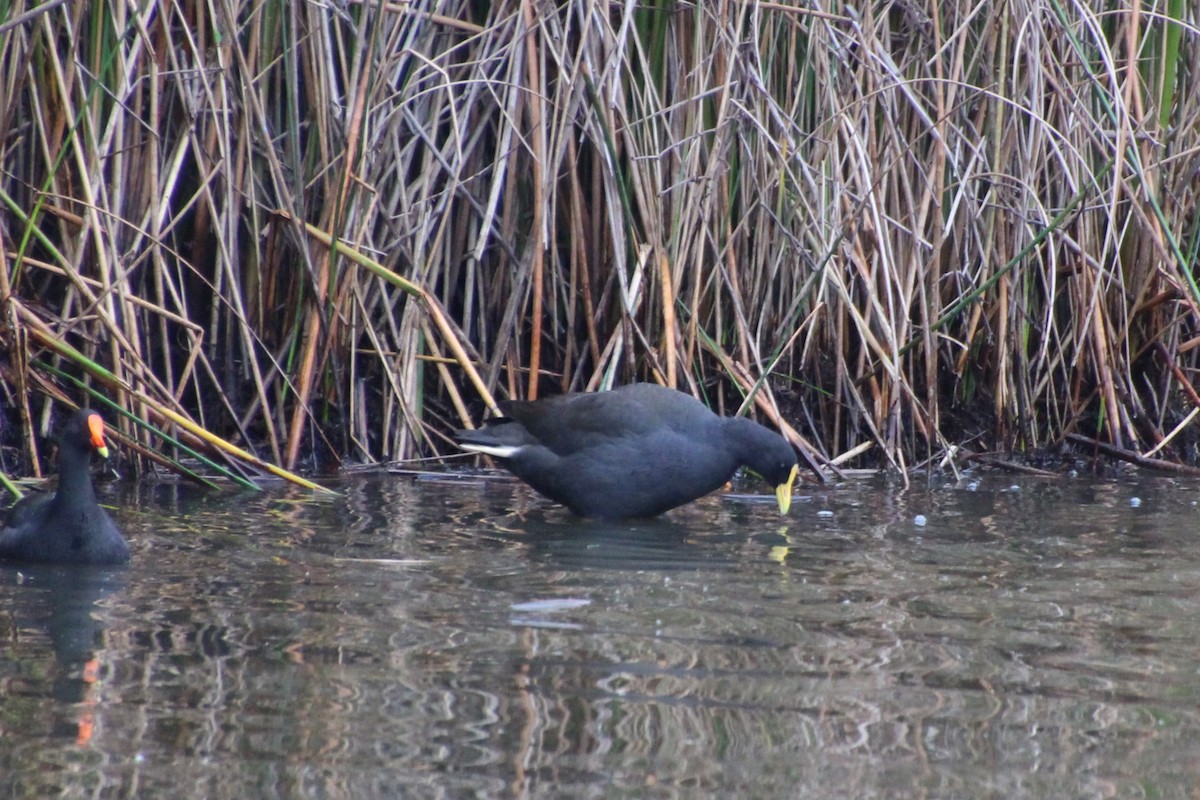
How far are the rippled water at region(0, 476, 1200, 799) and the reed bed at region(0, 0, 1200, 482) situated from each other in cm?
96

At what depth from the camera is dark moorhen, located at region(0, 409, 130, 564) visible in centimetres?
394

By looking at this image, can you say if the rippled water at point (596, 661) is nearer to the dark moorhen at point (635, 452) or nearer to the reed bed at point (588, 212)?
the dark moorhen at point (635, 452)

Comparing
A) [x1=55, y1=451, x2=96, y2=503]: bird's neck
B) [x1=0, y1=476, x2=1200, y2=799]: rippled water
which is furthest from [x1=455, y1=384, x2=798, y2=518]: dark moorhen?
[x1=55, y1=451, x2=96, y2=503]: bird's neck

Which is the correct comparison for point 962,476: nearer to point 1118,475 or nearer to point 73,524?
point 1118,475

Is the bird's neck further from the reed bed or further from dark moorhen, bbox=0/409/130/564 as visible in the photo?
the reed bed

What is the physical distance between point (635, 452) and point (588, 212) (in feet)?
3.74

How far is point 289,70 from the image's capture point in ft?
18.0

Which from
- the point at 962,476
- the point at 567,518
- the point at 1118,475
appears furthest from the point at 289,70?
the point at 1118,475

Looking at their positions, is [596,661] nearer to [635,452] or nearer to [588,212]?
[635,452]

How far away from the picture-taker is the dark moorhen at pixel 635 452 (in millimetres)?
5180

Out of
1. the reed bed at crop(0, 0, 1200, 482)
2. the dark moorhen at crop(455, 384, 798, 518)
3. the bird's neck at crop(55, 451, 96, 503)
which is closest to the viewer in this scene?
the bird's neck at crop(55, 451, 96, 503)

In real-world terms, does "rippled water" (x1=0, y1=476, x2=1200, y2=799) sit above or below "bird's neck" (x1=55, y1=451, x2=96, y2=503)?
below

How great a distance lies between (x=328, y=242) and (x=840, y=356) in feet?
6.19

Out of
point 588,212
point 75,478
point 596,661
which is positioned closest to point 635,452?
point 588,212
